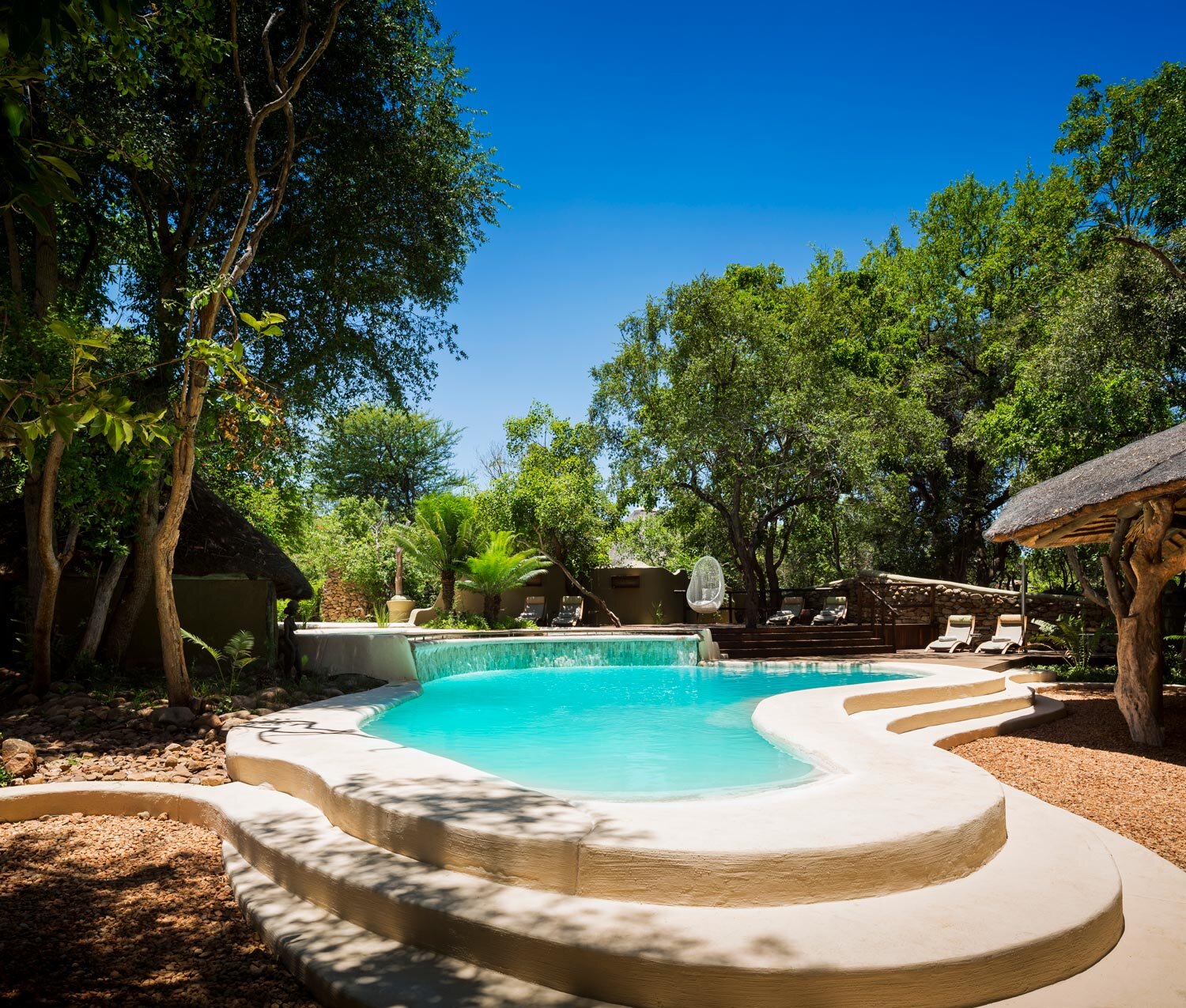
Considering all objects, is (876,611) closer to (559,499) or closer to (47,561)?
(559,499)

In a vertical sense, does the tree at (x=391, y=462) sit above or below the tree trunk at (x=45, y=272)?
above

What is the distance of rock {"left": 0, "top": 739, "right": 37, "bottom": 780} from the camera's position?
5227 millimetres

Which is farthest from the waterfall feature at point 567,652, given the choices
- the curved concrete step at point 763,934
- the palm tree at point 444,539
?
the curved concrete step at point 763,934

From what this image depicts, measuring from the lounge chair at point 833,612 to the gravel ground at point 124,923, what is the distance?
14793 mm

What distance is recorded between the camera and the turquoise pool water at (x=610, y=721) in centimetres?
560

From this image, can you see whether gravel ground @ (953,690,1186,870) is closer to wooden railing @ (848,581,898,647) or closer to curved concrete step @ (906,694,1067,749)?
curved concrete step @ (906,694,1067,749)

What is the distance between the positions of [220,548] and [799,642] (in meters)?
10.7

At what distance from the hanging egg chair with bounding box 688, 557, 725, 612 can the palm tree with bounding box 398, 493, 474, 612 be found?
18.4 feet

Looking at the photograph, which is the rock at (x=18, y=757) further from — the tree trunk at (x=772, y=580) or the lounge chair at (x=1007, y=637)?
the tree trunk at (x=772, y=580)

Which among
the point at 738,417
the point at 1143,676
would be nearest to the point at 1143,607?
the point at 1143,676

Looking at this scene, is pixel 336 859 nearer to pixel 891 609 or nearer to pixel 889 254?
pixel 891 609

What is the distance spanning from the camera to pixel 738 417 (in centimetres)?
1827

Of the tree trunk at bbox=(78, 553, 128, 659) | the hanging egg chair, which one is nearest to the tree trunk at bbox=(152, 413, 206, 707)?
the tree trunk at bbox=(78, 553, 128, 659)

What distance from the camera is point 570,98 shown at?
43.3 feet
